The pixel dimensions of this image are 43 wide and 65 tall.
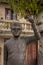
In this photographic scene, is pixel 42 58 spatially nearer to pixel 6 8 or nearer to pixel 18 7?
pixel 18 7

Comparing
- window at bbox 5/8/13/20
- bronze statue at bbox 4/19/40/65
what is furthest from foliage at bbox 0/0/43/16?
window at bbox 5/8/13/20

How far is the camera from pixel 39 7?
7.27 m

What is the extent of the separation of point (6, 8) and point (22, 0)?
1583 cm

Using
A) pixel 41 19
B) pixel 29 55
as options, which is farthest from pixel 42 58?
pixel 29 55

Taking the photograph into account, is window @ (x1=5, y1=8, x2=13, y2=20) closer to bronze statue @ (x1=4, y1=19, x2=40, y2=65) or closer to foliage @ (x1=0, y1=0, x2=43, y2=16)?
foliage @ (x1=0, y1=0, x2=43, y2=16)

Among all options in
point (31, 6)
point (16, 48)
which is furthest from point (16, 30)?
point (31, 6)

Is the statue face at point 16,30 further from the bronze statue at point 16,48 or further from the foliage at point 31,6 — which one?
the foliage at point 31,6

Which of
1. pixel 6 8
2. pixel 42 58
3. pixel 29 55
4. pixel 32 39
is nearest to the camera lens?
pixel 32 39

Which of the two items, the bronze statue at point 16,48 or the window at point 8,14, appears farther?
the window at point 8,14

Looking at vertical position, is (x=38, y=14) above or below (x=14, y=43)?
above

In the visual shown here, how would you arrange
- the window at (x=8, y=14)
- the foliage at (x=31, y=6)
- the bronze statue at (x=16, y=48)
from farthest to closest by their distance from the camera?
1. the window at (x=8, y=14)
2. the foliage at (x=31, y=6)
3. the bronze statue at (x=16, y=48)

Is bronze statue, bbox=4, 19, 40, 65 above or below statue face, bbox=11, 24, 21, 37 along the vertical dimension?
below

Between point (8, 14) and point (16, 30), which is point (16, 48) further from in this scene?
point (8, 14)

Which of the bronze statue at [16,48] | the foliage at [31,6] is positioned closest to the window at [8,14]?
the foliage at [31,6]
